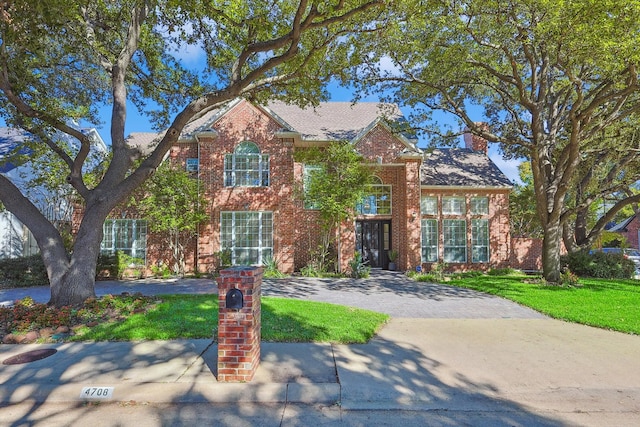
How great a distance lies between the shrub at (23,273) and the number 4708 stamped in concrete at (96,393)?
11243 millimetres

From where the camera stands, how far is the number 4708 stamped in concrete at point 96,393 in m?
4.01

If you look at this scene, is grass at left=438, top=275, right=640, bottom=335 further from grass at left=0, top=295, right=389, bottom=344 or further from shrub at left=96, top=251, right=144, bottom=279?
shrub at left=96, top=251, right=144, bottom=279

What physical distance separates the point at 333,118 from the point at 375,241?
253 inches

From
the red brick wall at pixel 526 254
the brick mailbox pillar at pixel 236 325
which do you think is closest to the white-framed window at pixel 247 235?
the brick mailbox pillar at pixel 236 325

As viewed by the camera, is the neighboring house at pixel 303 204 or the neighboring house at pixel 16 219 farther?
the neighboring house at pixel 303 204

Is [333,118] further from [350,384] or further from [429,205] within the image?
[350,384]

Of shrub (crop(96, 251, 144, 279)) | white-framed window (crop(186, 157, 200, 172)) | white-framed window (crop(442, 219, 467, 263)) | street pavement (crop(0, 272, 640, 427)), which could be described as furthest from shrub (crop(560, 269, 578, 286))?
shrub (crop(96, 251, 144, 279))

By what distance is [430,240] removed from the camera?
1783 cm

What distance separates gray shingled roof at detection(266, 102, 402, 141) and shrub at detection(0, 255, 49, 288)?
34.5ft

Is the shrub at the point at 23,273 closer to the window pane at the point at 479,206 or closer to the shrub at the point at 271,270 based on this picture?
the shrub at the point at 271,270

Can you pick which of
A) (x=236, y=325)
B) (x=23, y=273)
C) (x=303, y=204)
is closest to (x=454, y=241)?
(x=303, y=204)

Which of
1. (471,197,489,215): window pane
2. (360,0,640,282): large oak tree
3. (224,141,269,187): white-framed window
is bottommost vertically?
(471,197,489,215): window pane

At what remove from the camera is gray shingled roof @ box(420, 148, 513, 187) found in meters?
18.0

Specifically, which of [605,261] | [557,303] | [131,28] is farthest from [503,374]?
[605,261]
